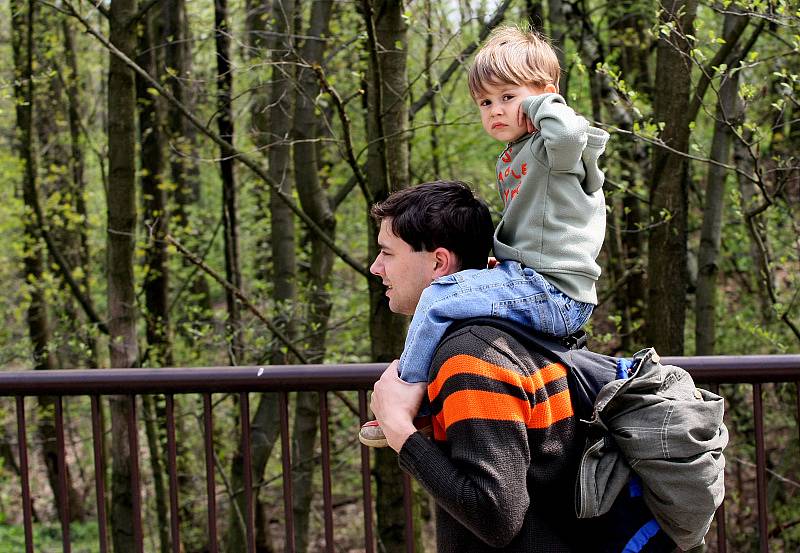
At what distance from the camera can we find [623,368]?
189 centimetres

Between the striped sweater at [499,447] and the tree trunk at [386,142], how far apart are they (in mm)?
3202

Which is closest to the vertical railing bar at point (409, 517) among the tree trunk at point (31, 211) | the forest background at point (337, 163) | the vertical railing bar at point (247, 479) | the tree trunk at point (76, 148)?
the vertical railing bar at point (247, 479)

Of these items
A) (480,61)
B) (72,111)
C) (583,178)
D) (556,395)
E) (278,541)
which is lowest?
(278,541)

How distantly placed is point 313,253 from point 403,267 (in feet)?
20.1

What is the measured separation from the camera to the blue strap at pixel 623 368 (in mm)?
1873

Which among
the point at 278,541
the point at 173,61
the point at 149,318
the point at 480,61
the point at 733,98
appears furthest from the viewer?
the point at 278,541

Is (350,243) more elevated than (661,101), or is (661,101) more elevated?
(661,101)

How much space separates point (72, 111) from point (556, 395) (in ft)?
30.3

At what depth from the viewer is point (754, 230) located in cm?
544

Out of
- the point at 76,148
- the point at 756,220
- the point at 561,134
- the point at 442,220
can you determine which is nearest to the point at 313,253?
the point at 756,220

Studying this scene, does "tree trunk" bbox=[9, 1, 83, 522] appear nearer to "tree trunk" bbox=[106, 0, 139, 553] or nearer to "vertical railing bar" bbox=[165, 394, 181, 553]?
"tree trunk" bbox=[106, 0, 139, 553]

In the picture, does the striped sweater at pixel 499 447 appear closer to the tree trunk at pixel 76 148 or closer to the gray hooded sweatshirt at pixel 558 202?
the gray hooded sweatshirt at pixel 558 202

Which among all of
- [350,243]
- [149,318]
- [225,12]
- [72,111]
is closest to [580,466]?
[149,318]

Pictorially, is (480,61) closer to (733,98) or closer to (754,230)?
(754,230)
